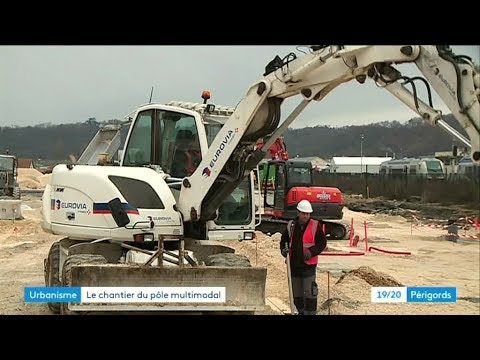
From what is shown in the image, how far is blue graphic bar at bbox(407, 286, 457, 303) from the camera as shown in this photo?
21.9 feet

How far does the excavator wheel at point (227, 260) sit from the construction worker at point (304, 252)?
507mm

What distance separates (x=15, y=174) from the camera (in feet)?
58.1

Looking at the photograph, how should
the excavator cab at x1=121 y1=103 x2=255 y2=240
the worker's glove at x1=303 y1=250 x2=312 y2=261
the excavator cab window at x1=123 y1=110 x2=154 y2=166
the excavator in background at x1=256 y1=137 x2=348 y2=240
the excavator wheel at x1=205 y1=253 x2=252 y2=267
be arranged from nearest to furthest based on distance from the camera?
the excavator wheel at x1=205 y1=253 x2=252 y2=267 < the worker's glove at x1=303 y1=250 x2=312 y2=261 < the excavator cab at x1=121 y1=103 x2=255 y2=240 < the excavator cab window at x1=123 y1=110 x2=154 y2=166 < the excavator in background at x1=256 y1=137 x2=348 y2=240

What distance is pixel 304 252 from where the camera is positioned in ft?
20.8

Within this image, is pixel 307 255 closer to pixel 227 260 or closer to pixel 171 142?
pixel 227 260

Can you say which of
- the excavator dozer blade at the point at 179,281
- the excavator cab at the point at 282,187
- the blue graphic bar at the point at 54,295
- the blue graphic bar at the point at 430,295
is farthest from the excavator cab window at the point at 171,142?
the excavator cab at the point at 282,187

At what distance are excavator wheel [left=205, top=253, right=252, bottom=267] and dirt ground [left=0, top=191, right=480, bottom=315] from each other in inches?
47.0

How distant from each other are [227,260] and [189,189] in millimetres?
842

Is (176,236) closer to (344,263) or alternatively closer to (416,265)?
(344,263)

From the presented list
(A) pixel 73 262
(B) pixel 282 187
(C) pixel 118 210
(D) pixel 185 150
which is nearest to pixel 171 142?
(D) pixel 185 150

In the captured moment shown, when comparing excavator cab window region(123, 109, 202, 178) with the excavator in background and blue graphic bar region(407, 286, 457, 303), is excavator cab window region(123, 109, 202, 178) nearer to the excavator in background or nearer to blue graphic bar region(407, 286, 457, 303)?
blue graphic bar region(407, 286, 457, 303)

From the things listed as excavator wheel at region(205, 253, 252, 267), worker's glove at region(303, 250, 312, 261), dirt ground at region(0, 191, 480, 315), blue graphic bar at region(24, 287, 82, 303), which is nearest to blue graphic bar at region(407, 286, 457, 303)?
dirt ground at region(0, 191, 480, 315)
